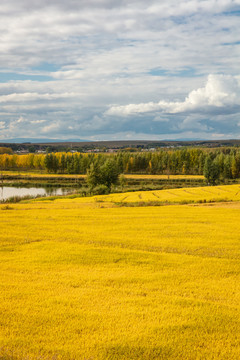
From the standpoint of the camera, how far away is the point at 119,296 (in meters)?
12.2

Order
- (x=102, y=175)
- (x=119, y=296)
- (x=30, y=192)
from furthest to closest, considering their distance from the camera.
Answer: (x=30, y=192) → (x=102, y=175) → (x=119, y=296)

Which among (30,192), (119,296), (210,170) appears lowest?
(30,192)

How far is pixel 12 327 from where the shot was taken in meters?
9.80

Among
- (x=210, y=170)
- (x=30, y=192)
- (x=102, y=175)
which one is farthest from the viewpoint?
(x=210, y=170)

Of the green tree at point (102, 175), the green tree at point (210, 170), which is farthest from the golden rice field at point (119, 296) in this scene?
the green tree at point (210, 170)

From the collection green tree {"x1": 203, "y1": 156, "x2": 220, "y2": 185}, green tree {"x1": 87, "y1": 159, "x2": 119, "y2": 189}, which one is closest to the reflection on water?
green tree {"x1": 87, "y1": 159, "x2": 119, "y2": 189}

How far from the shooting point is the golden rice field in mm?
8961

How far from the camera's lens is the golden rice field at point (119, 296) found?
8961 mm

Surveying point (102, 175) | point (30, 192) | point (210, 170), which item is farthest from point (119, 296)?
point (210, 170)

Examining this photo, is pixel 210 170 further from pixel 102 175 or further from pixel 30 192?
pixel 30 192

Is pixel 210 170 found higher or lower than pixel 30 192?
higher

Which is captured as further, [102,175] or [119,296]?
[102,175]

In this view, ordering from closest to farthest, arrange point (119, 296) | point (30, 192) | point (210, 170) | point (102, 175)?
point (119, 296) → point (102, 175) → point (30, 192) → point (210, 170)

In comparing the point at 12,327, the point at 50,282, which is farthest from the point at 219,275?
the point at 12,327
